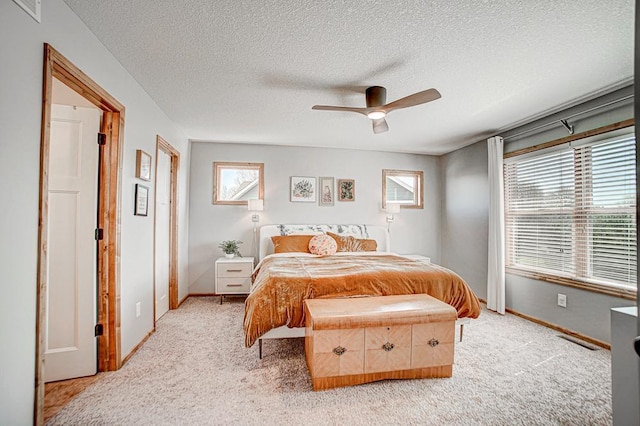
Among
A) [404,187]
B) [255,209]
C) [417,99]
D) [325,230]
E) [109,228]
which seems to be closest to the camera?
[109,228]

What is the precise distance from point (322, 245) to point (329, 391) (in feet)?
7.73

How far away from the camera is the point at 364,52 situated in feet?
6.98

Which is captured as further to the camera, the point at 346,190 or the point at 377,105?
the point at 346,190

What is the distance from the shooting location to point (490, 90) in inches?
107

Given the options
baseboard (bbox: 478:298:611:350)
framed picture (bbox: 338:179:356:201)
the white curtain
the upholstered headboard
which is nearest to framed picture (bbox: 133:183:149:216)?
the upholstered headboard

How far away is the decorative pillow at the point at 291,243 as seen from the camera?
13.9 ft

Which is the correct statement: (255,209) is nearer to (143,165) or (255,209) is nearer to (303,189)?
(303,189)

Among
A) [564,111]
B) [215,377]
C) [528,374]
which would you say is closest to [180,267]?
[215,377]

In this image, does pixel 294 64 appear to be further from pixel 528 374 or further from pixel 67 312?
pixel 528 374

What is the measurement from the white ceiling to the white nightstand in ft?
A: 6.81

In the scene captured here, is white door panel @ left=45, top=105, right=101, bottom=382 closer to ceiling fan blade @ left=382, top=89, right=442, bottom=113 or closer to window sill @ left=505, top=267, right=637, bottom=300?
ceiling fan blade @ left=382, top=89, right=442, bottom=113

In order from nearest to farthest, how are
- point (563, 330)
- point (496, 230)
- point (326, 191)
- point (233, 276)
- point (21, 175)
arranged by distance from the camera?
1. point (21, 175)
2. point (563, 330)
3. point (496, 230)
4. point (233, 276)
5. point (326, 191)

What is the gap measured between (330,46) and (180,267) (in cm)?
364

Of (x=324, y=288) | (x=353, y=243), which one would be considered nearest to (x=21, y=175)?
(x=324, y=288)
